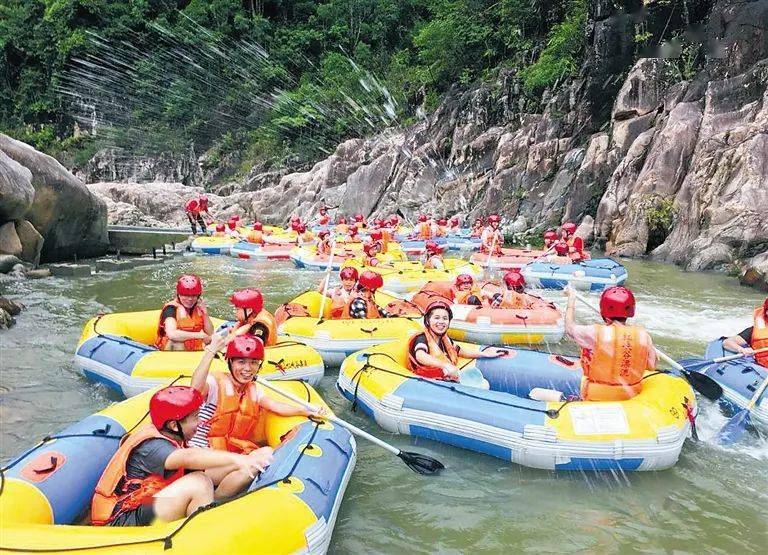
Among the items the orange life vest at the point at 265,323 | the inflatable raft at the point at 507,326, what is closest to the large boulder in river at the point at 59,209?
the orange life vest at the point at 265,323

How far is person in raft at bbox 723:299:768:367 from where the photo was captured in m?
5.98

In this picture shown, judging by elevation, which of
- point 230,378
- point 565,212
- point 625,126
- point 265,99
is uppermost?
point 265,99

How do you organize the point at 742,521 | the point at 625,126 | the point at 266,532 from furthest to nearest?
the point at 625,126 → the point at 742,521 → the point at 266,532

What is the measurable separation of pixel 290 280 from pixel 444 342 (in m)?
9.43

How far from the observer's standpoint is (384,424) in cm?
543

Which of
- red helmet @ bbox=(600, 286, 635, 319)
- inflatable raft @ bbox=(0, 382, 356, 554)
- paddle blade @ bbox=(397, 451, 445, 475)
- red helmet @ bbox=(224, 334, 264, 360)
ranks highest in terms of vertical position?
red helmet @ bbox=(600, 286, 635, 319)

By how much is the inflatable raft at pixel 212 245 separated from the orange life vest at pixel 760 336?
16.3 m

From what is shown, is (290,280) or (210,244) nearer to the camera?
(290,280)

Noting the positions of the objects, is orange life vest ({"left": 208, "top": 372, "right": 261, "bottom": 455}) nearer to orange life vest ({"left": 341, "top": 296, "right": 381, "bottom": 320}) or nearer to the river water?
the river water

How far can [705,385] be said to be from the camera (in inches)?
217

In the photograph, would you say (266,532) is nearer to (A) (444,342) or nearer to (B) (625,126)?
(A) (444,342)

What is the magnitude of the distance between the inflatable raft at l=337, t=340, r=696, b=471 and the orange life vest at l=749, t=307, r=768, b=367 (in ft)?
4.44

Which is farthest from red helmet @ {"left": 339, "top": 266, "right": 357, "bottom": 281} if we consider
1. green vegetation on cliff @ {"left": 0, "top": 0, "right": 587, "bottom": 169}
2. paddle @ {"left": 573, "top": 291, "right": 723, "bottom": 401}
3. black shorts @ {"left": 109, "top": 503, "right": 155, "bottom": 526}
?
green vegetation on cliff @ {"left": 0, "top": 0, "right": 587, "bottom": 169}

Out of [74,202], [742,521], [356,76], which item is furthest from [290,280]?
[356,76]
